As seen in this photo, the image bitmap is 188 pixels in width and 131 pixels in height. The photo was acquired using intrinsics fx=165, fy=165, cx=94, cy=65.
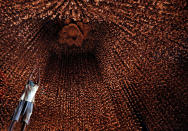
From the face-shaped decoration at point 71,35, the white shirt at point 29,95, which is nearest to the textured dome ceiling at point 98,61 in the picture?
the face-shaped decoration at point 71,35

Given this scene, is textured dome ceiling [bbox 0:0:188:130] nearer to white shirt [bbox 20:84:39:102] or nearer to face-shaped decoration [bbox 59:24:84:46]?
face-shaped decoration [bbox 59:24:84:46]

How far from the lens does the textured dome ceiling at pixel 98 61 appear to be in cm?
155

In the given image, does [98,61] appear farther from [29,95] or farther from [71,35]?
[29,95]

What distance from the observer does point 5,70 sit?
199 cm

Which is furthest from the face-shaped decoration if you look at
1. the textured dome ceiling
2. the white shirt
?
the white shirt

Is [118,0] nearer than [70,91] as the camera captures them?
Yes

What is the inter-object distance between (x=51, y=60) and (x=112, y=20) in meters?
1.21

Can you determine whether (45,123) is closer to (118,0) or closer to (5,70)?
(5,70)

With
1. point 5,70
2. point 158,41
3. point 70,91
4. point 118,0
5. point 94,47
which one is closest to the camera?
Answer: point 118,0

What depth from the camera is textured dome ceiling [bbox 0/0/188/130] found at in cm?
155

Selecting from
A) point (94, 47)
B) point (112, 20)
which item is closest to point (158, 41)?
point (112, 20)

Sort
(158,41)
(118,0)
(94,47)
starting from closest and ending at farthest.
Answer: (118,0)
(158,41)
(94,47)

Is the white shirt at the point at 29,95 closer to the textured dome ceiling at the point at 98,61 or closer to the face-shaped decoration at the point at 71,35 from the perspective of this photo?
the textured dome ceiling at the point at 98,61

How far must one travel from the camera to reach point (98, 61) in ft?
8.21
